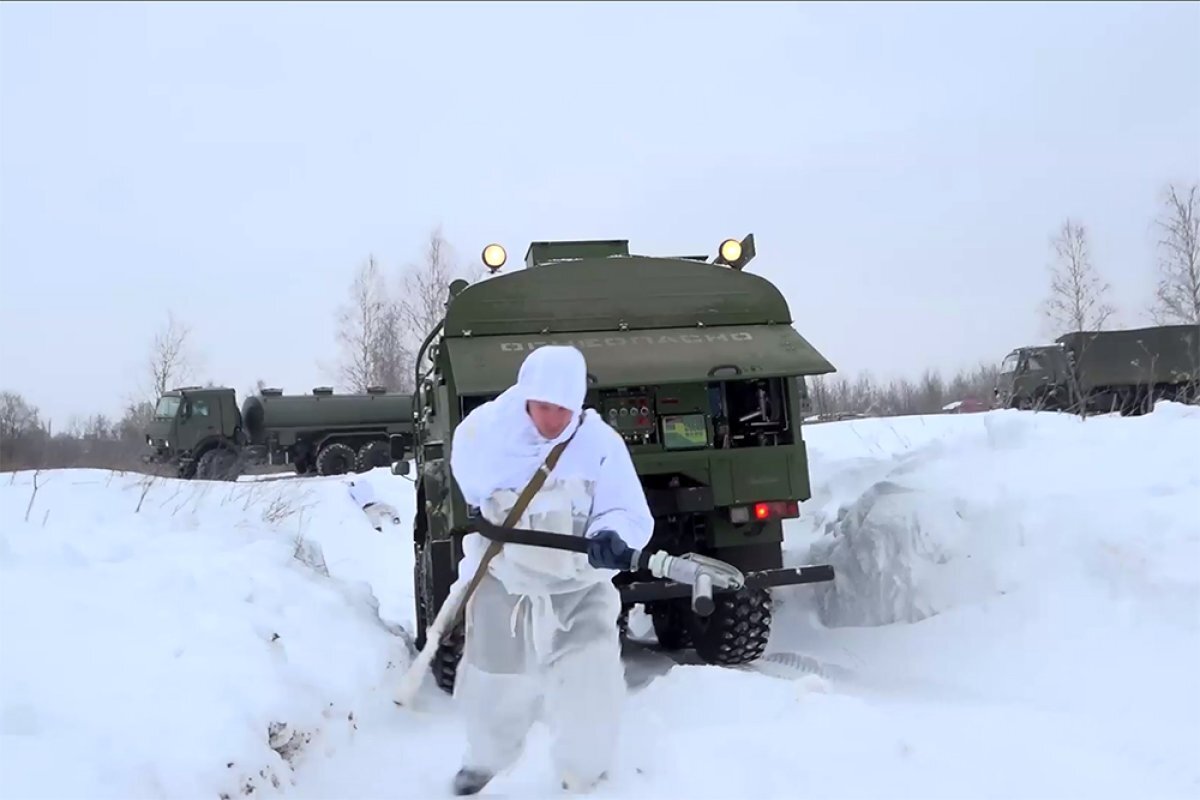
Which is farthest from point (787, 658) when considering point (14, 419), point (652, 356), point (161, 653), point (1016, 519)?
point (14, 419)

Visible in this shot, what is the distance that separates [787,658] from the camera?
7.06 metres

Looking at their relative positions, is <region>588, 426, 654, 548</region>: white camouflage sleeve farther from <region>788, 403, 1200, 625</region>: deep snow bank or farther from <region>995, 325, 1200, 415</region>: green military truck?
<region>995, 325, 1200, 415</region>: green military truck

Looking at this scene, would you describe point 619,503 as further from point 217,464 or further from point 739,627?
point 217,464

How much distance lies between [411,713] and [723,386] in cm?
A: 285

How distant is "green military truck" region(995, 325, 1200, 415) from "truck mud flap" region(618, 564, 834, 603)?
16671 mm

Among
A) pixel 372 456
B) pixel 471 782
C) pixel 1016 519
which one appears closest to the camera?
pixel 471 782

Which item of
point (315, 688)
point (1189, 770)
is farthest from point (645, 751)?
point (1189, 770)

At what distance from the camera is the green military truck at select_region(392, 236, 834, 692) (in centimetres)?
647

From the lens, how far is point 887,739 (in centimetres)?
435

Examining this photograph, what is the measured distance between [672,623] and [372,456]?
16.3 metres

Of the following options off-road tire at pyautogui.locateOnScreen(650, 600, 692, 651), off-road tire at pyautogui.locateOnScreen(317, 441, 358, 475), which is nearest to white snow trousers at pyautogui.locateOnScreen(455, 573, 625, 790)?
off-road tire at pyautogui.locateOnScreen(650, 600, 692, 651)

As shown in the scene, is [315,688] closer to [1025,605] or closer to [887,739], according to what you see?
[887,739]

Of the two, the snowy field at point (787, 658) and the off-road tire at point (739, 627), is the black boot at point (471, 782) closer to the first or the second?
the snowy field at point (787, 658)

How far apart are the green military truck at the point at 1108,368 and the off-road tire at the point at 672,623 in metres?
15.9
